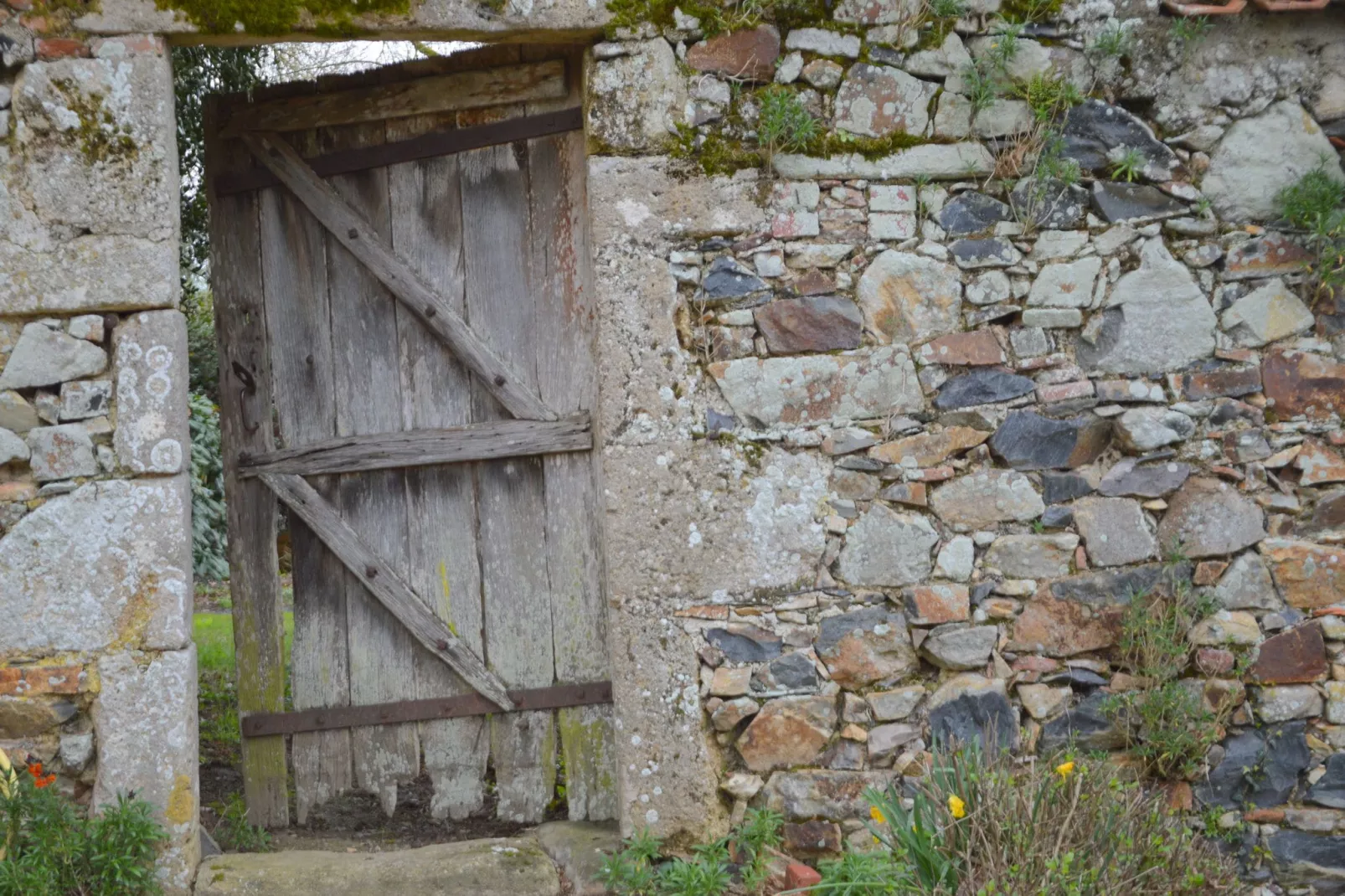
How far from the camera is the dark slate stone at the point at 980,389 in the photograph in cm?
296

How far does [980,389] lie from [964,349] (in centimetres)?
13

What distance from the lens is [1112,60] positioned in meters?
2.99

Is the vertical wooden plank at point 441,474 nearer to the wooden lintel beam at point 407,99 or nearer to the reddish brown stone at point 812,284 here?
the wooden lintel beam at point 407,99

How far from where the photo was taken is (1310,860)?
115 inches

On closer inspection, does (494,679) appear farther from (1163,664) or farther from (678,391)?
(1163,664)

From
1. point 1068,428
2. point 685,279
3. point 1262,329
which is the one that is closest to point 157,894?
point 685,279

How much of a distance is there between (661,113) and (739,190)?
1.02 feet

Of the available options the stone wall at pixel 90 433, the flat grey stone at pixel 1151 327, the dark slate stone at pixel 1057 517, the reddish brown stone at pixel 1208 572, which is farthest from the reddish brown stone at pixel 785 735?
Answer: the stone wall at pixel 90 433

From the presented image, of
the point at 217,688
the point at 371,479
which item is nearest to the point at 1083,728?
the point at 371,479

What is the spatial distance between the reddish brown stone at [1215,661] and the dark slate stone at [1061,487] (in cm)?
57

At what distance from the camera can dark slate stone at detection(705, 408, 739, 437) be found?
9.55ft

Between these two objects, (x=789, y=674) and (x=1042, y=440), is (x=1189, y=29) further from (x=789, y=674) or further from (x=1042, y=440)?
(x=789, y=674)

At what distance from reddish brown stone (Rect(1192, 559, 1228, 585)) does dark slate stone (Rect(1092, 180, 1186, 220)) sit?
3.40 feet

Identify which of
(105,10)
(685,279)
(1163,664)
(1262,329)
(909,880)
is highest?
(105,10)
